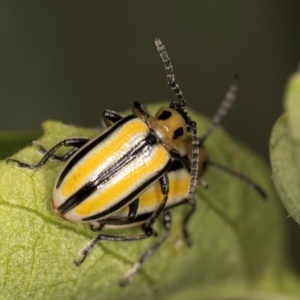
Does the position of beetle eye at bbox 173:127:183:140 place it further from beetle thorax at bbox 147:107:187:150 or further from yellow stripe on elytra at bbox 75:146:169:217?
yellow stripe on elytra at bbox 75:146:169:217

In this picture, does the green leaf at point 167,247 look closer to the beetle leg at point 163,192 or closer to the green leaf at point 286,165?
the beetle leg at point 163,192

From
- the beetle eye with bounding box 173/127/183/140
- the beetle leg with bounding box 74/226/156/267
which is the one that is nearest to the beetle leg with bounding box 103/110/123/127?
the beetle eye with bounding box 173/127/183/140

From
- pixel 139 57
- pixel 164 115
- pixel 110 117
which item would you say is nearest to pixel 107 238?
pixel 110 117

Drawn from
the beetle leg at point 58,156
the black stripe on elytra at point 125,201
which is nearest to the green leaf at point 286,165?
the black stripe on elytra at point 125,201

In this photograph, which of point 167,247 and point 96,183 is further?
point 167,247

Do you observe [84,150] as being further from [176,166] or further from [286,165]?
[286,165]

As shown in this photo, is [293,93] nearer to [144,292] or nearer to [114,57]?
[144,292]
